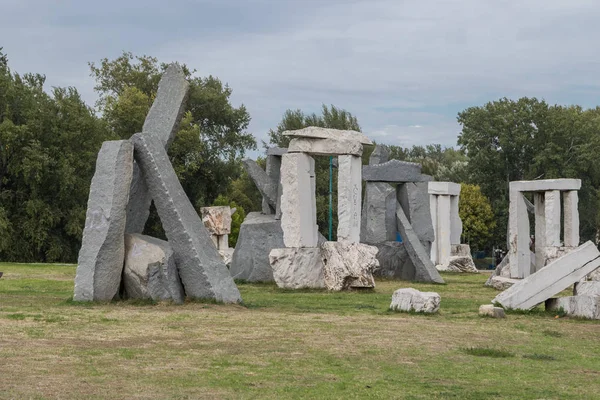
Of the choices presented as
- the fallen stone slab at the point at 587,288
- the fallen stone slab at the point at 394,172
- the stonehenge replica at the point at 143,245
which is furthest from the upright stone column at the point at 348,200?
the fallen stone slab at the point at 587,288

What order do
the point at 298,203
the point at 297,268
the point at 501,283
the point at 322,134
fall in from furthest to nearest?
the point at 501,283, the point at 322,134, the point at 298,203, the point at 297,268

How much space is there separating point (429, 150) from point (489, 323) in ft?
253

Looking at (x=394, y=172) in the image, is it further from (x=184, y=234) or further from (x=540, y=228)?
(x=184, y=234)

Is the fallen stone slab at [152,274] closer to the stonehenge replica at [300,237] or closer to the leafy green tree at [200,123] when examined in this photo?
the stonehenge replica at [300,237]

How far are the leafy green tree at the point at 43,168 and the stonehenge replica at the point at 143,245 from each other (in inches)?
803

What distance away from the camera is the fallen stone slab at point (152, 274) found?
15008 millimetres

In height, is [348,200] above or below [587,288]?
above

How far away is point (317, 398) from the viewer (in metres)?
7.96

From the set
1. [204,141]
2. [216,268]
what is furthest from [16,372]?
[204,141]

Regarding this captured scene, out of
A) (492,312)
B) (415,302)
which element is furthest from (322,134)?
(492,312)

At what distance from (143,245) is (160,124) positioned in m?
2.46

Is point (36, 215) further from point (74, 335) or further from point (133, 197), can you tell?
point (74, 335)

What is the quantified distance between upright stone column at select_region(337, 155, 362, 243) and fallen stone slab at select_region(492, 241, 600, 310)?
6737 millimetres

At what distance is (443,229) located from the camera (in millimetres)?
35781
